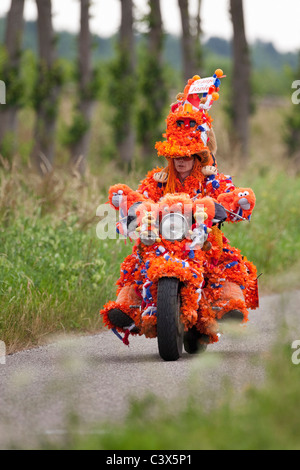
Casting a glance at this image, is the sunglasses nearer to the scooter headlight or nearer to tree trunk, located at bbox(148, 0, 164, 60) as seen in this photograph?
the scooter headlight

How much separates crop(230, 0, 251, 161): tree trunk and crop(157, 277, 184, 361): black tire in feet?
51.2

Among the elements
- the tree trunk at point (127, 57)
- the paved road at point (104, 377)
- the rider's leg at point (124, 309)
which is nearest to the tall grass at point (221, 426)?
the paved road at point (104, 377)

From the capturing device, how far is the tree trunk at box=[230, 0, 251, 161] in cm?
2250

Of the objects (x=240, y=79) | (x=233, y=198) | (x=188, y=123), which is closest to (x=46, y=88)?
(x=240, y=79)

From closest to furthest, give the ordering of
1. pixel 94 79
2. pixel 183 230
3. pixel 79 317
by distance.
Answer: pixel 183 230 < pixel 79 317 < pixel 94 79

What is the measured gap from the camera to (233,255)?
7.03 metres

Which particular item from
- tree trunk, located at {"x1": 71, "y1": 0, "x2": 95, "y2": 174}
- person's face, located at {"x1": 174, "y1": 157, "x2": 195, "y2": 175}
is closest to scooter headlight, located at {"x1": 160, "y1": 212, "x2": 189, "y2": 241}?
person's face, located at {"x1": 174, "y1": 157, "x2": 195, "y2": 175}

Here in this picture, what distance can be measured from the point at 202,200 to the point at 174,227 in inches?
11.0

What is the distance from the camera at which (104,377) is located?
19.2 ft

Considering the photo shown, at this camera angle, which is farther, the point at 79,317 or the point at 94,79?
the point at 94,79

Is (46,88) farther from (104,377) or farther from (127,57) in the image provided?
(104,377)

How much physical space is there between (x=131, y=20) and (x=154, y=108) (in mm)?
2875
